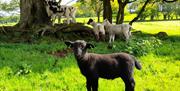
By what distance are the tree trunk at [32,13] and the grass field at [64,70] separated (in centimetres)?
510

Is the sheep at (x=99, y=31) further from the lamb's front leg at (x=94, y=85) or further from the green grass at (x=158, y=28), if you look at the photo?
the green grass at (x=158, y=28)

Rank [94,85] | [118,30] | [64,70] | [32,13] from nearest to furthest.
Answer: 1. [94,85]
2. [64,70]
3. [118,30]
4. [32,13]

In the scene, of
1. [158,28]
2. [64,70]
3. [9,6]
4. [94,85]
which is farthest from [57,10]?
[9,6]

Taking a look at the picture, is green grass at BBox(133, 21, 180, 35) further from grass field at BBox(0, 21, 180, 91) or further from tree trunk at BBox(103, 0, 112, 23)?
grass field at BBox(0, 21, 180, 91)

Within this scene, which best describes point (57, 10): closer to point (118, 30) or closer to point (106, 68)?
point (118, 30)

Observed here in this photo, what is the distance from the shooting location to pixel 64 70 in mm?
15250

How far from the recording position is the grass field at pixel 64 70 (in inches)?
509

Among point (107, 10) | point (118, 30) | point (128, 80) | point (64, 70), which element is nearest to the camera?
point (128, 80)

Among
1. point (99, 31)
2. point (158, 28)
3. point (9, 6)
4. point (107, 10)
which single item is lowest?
point (9, 6)

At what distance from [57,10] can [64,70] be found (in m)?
13.4

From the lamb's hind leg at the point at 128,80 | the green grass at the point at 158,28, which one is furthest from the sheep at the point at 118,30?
the green grass at the point at 158,28

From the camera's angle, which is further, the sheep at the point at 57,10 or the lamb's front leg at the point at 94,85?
the sheep at the point at 57,10

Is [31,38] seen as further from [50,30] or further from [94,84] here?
[94,84]

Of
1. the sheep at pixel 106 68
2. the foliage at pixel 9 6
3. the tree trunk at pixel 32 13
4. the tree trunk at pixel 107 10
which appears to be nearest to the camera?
the sheep at pixel 106 68
